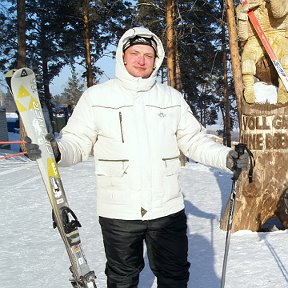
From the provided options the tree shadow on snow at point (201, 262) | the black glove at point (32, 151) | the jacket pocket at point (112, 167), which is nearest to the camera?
the black glove at point (32, 151)

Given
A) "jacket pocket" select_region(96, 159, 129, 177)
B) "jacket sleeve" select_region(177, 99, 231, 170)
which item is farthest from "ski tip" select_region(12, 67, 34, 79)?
"jacket sleeve" select_region(177, 99, 231, 170)

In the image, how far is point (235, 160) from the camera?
2.48 metres

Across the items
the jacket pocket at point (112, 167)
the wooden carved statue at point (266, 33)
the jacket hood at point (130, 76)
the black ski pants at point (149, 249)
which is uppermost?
the wooden carved statue at point (266, 33)

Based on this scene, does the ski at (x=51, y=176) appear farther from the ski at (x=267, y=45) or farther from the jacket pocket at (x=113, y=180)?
the ski at (x=267, y=45)

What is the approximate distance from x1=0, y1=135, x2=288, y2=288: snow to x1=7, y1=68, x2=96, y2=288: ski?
125cm

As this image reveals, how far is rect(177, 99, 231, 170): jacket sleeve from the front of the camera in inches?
101

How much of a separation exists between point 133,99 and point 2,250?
315cm

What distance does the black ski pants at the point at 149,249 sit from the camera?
248 cm

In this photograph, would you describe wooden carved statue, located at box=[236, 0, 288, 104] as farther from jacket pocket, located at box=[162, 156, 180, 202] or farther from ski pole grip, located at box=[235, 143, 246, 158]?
jacket pocket, located at box=[162, 156, 180, 202]

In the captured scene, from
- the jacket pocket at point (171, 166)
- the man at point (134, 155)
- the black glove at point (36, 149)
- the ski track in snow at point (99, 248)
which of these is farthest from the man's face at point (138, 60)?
the ski track in snow at point (99, 248)

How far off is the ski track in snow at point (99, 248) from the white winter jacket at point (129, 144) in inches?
60.6

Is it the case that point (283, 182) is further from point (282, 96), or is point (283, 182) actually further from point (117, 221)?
point (117, 221)

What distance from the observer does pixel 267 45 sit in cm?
513

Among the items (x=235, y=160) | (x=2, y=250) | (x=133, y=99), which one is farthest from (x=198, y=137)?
Answer: (x=2, y=250)
